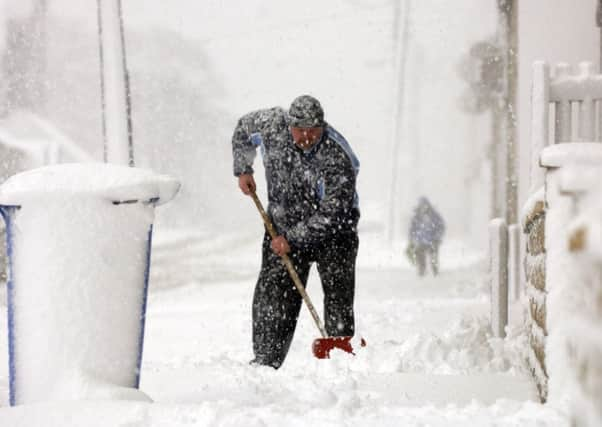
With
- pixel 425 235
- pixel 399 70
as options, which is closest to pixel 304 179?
pixel 425 235

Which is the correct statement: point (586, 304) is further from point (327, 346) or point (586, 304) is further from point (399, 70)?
point (399, 70)

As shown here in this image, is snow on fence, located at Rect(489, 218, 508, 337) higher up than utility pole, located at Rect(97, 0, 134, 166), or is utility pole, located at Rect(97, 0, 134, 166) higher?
utility pole, located at Rect(97, 0, 134, 166)

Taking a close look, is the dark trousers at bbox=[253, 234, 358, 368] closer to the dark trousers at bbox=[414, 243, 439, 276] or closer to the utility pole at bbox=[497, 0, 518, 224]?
the utility pole at bbox=[497, 0, 518, 224]

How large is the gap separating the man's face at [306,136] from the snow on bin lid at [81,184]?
152cm

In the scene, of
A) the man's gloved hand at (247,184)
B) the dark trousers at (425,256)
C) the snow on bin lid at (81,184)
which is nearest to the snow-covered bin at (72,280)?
the snow on bin lid at (81,184)

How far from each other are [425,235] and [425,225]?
34 cm

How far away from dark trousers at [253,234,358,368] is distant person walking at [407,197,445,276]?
863cm

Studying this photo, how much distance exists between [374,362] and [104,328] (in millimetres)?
2046

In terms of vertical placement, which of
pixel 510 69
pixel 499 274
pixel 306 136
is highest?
pixel 510 69

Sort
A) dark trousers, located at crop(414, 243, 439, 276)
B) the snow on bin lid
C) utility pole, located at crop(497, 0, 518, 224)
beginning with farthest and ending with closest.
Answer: dark trousers, located at crop(414, 243, 439, 276), utility pole, located at crop(497, 0, 518, 224), the snow on bin lid

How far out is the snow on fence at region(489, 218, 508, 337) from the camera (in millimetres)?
5441

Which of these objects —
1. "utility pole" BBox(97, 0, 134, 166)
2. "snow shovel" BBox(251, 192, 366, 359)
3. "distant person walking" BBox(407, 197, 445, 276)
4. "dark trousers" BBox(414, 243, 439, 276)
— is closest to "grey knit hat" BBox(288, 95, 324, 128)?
"snow shovel" BBox(251, 192, 366, 359)

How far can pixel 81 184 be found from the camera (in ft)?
9.32

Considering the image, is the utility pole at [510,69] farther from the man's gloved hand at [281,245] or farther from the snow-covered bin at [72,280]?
the snow-covered bin at [72,280]
